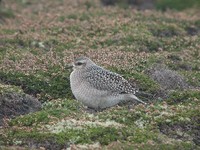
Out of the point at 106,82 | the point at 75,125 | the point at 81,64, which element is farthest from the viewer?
the point at 81,64

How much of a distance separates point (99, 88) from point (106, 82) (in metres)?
0.27

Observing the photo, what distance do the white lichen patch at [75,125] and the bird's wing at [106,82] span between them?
91.3 inches

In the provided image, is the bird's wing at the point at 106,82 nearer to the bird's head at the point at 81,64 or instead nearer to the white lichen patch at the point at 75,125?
the bird's head at the point at 81,64

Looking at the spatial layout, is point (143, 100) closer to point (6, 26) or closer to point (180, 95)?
point (180, 95)

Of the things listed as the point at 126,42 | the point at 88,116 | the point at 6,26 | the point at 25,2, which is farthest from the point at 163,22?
the point at 88,116

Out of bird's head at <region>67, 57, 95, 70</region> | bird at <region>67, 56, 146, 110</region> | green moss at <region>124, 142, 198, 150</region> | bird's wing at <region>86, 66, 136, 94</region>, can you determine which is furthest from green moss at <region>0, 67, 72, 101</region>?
green moss at <region>124, 142, 198, 150</region>

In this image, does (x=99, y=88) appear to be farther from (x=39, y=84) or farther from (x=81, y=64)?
(x=39, y=84)

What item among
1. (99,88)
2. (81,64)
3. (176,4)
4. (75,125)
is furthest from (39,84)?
(176,4)

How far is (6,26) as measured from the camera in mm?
26422

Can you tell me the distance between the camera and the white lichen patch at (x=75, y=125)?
1459 cm

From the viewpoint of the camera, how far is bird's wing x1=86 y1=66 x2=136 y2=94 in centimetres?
1720

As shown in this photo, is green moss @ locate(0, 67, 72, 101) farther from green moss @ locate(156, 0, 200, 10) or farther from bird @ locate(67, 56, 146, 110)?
green moss @ locate(156, 0, 200, 10)

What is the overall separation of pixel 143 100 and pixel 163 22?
10.2m

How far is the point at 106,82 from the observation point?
1728 centimetres
